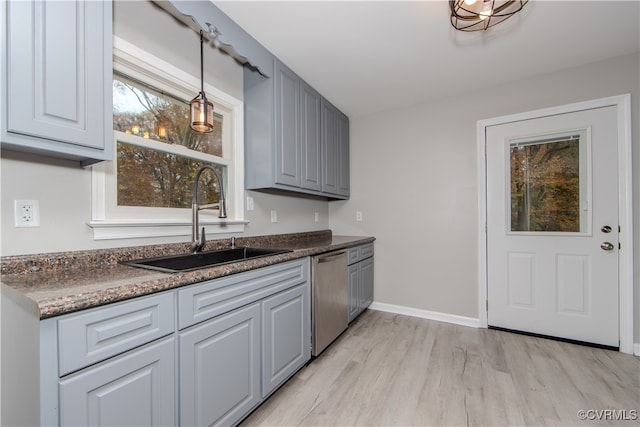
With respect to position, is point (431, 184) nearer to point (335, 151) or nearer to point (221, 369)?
point (335, 151)

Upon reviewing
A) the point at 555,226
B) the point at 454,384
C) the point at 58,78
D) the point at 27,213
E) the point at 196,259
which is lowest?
the point at 454,384

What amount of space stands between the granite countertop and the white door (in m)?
2.31

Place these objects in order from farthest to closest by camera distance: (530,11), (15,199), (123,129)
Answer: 1. (530,11)
2. (123,129)
3. (15,199)

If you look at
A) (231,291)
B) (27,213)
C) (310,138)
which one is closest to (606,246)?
(310,138)

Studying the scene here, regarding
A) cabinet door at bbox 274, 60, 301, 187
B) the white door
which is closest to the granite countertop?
cabinet door at bbox 274, 60, 301, 187

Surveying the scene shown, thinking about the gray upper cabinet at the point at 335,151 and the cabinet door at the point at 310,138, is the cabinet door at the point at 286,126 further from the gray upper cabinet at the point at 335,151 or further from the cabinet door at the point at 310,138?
the gray upper cabinet at the point at 335,151

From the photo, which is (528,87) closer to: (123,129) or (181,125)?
(181,125)

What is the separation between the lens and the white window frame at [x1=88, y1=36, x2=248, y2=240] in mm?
1423

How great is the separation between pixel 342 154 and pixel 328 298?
183 centimetres

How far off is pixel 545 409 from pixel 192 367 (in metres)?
1.99

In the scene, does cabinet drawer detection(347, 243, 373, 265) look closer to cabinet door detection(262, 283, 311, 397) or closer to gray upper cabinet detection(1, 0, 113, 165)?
cabinet door detection(262, 283, 311, 397)

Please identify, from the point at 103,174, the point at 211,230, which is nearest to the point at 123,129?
the point at 103,174

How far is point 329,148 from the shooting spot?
118 inches

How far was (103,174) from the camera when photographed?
1.42 metres
